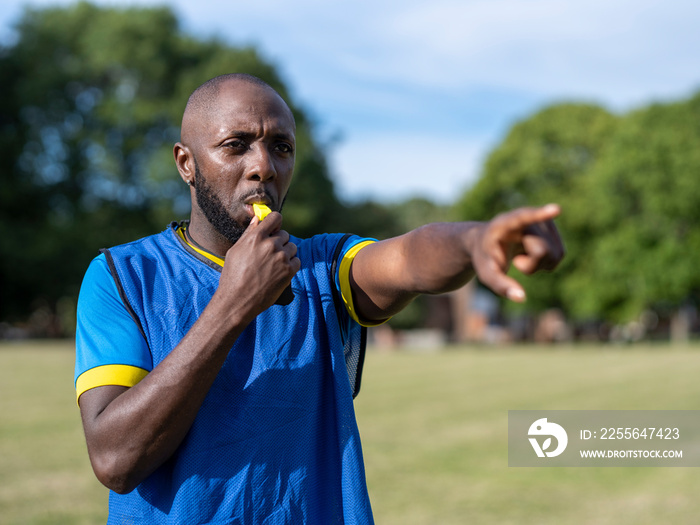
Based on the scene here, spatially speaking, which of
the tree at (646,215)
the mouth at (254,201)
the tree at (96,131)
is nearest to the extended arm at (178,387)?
the mouth at (254,201)

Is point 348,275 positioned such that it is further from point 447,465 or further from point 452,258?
point 447,465

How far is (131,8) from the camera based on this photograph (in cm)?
4328

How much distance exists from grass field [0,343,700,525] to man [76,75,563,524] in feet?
18.9

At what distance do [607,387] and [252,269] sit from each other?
19.5m

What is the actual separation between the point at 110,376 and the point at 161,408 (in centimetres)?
23

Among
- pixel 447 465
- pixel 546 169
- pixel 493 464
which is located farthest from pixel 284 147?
pixel 546 169

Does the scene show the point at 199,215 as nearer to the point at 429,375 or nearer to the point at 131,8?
the point at 429,375

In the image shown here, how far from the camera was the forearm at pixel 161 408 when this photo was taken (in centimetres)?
214

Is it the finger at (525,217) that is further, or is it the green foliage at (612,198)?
the green foliage at (612,198)

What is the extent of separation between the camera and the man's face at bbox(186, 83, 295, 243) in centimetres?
250

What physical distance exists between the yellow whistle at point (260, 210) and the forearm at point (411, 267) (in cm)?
34

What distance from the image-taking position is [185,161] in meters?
2.71

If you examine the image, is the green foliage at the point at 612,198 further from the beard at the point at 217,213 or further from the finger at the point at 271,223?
the finger at the point at 271,223

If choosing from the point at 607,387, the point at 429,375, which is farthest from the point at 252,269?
the point at 429,375
